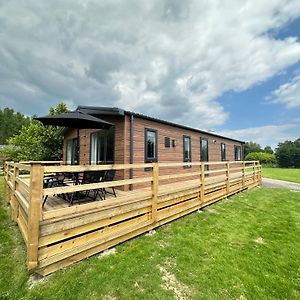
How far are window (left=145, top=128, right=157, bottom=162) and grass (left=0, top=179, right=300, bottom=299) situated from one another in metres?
3.28

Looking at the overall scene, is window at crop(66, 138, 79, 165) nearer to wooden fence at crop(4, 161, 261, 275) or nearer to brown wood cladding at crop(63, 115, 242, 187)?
brown wood cladding at crop(63, 115, 242, 187)

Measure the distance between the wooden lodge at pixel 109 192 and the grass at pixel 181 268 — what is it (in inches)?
10.0

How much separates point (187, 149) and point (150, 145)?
2.95m

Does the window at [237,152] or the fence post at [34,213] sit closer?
the fence post at [34,213]

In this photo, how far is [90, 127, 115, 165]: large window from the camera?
6.92 m

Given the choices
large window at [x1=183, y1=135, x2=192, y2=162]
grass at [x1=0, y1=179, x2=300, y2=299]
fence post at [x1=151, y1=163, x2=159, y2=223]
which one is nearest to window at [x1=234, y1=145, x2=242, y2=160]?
large window at [x1=183, y1=135, x2=192, y2=162]

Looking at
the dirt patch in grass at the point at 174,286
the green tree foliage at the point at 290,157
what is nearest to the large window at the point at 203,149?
the dirt patch in grass at the point at 174,286

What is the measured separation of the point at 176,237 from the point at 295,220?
353 cm

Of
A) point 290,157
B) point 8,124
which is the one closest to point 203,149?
point 290,157

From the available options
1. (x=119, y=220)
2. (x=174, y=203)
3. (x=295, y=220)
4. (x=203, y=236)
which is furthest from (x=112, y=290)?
(x=295, y=220)

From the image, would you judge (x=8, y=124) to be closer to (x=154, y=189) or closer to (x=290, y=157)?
(x=154, y=189)

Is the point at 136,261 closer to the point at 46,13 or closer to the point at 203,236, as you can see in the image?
the point at 203,236

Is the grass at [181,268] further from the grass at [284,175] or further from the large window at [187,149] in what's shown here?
the grass at [284,175]

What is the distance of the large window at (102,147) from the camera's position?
692 cm
